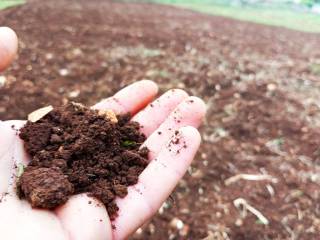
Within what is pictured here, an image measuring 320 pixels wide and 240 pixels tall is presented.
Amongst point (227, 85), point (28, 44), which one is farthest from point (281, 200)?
point (28, 44)

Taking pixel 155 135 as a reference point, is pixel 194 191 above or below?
below

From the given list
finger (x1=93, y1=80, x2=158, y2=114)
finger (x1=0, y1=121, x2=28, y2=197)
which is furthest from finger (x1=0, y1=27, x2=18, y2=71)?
finger (x1=93, y1=80, x2=158, y2=114)

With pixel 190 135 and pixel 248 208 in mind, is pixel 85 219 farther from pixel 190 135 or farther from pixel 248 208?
pixel 248 208

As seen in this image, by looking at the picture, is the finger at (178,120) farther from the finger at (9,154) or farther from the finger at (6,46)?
the finger at (6,46)

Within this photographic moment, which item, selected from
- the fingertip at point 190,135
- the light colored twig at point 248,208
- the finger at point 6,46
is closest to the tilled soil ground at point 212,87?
the light colored twig at point 248,208

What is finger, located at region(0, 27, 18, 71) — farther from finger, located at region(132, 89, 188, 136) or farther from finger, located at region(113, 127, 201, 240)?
finger, located at region(113, 127, 201, 240)

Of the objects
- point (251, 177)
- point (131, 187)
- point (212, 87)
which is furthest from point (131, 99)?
point (212, 87)

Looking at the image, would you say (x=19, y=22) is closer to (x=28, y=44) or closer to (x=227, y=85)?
(x=28, y=44)
